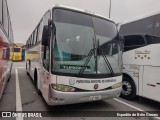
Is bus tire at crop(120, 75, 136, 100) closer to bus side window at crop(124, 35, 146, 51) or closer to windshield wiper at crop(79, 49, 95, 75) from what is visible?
bus side window at crop(124, 35, 146, 51)

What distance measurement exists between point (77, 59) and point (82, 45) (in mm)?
450

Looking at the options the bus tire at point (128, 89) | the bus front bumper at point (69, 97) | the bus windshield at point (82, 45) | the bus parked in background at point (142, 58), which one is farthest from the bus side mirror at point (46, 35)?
the bus tire at point (128, 89)

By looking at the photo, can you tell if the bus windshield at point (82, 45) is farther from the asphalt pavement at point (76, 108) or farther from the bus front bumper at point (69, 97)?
the asphalt pavement at point (76, 108)

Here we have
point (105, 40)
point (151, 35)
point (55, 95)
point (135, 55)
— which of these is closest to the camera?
point (55, 95)

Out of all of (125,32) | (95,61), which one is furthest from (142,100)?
(95,61)

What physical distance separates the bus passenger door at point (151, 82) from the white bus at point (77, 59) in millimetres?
1232

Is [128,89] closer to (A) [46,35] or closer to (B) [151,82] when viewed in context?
(B) [151,82]

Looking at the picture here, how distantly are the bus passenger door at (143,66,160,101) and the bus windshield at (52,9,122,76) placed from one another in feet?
4.04

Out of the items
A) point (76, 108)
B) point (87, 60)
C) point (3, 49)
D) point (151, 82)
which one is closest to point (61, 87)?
point (87, 60)

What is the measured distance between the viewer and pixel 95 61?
4.79 metres

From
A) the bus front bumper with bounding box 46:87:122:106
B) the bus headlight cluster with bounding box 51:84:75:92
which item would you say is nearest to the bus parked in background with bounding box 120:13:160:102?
the bus front bumper with bounding box 46:87:122:106

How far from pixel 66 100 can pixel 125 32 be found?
450 centimetres

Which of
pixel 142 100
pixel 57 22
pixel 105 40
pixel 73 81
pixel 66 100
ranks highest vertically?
pixel 57 22

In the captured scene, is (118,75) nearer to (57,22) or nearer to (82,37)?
(82,37)
